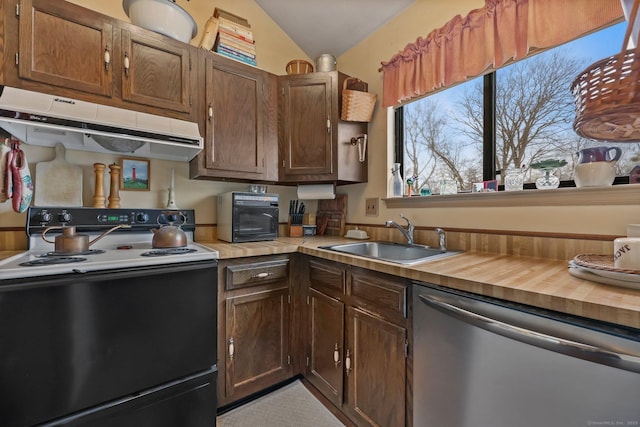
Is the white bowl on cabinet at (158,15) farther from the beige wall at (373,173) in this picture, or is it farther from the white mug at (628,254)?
the white mug at (628,254)

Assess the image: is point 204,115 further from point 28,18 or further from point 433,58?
point 433,58

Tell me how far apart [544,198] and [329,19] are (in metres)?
2.02

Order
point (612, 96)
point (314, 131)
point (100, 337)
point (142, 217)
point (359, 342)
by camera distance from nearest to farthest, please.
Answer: point (612, 96) < point (100, 337) < point (359, 342) < point (142, 217) < point (314, 131)

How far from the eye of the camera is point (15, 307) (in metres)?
0.92

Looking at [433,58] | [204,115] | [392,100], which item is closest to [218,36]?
[204,115]

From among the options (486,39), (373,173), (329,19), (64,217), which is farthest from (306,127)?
(64,217)

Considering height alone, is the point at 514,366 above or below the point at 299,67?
below

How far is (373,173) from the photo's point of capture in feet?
6.89

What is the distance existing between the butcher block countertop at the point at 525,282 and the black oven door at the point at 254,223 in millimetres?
388

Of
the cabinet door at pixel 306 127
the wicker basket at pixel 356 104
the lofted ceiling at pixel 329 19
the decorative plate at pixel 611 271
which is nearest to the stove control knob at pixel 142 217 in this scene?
the cabinet door at pixel 306 127

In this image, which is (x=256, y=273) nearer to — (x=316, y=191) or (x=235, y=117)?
(x=316, y=191)

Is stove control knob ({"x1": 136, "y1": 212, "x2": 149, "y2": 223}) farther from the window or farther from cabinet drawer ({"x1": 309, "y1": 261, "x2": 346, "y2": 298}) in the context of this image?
the window

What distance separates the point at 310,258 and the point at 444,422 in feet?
3.32

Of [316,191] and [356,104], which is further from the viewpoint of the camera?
[316,191]
